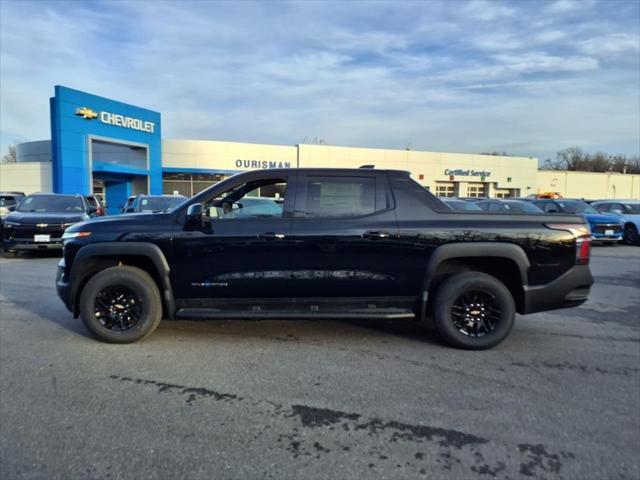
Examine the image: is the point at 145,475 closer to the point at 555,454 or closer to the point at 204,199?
the point at 555,454

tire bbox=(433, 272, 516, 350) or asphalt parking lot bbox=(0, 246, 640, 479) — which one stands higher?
tire bbox=(433, 272, 516, 350)

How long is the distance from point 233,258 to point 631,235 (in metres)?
16.9

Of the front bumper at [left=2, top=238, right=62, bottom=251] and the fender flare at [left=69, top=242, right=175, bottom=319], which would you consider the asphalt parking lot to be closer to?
the fender flare at [left=69, top=242, right=175, bottom=319]

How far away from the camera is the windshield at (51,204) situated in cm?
1252

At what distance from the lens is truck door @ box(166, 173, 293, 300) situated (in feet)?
15.1

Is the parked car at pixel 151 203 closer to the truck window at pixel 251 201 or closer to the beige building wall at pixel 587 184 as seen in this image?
the truck window at pixel 251 201

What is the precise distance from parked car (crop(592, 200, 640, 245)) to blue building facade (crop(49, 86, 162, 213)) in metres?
25.2

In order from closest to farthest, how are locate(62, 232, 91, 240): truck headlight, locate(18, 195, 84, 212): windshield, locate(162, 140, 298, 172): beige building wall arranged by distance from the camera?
locate(62, 232, 91, 240): truck headlight → locate(18, 195, 84, 212): windshield → locate(162, 140, 298, 172): beige building wall

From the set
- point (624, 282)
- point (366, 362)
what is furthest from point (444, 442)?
point (624, 282)

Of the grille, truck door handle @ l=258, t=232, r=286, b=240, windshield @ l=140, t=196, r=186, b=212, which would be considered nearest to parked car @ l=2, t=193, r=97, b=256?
the grille

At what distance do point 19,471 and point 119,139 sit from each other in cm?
2912

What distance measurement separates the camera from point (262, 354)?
4.57 meters

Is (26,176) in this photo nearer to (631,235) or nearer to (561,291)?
(631,235)

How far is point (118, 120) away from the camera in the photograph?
28.0 meters
